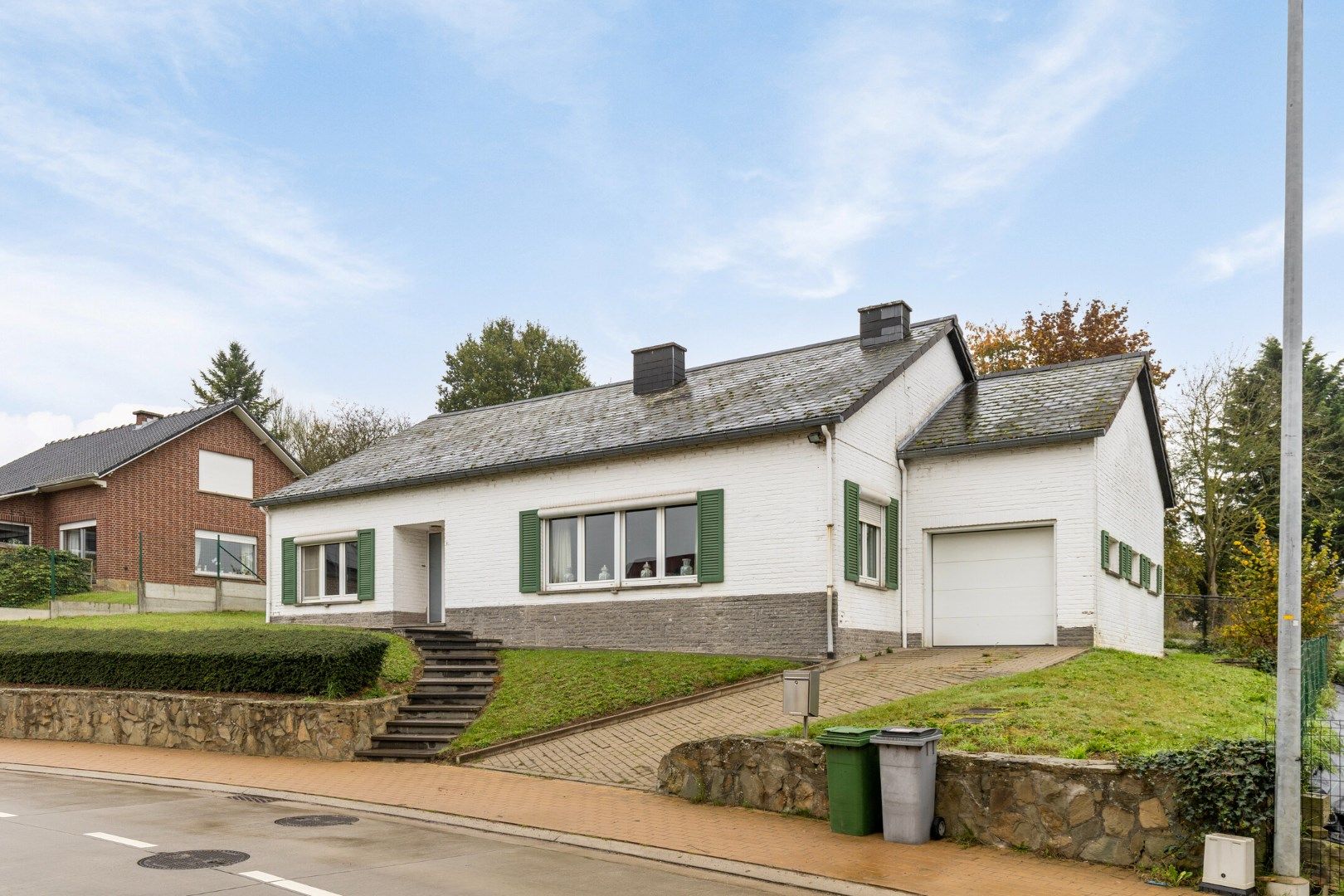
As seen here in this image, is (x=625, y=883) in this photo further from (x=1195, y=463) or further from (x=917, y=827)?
(x=1195, y=463)

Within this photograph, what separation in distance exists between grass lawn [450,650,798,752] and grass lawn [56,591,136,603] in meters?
15.6

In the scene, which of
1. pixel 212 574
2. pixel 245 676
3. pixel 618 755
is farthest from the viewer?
pixel 212 574

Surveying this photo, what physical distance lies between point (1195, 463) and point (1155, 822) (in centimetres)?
3040

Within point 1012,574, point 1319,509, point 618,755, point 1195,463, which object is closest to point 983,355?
point 1195,463

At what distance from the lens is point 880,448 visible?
2031 cm

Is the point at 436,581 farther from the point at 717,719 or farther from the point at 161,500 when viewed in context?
the point at 161,500

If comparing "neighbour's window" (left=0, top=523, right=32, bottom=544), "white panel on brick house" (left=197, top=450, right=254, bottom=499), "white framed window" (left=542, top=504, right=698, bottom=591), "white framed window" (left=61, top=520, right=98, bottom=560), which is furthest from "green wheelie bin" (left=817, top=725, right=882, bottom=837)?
"neighbour's window" (left=0, top=523, right=32, bottom=544)

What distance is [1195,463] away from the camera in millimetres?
36438

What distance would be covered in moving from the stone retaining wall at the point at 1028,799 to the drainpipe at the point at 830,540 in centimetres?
679

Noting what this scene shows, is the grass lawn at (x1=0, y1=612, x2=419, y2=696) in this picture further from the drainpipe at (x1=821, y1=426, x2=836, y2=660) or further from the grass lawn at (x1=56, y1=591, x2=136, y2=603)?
the drainpipe at (x1=821, y1=426, x2=836, y2=660)

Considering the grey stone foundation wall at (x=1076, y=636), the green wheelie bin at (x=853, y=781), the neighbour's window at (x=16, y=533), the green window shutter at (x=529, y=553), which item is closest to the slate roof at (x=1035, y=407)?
the grey stone foundation wall at (x=1076, y=636)

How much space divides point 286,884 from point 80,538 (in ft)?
101

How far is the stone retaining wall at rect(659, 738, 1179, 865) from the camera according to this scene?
29.6ft

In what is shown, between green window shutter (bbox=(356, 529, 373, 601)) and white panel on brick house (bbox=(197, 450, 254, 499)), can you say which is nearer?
green window shutter (bbox=(356, 529, 373, 601))
